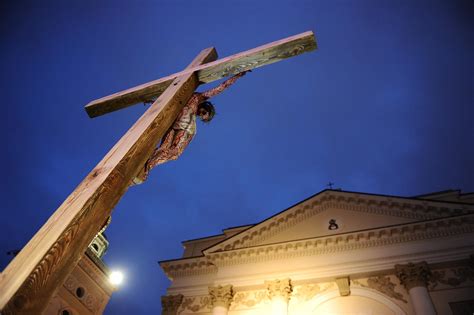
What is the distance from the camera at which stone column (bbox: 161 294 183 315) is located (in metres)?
14.8

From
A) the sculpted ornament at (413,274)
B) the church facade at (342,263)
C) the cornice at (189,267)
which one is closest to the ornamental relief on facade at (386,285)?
the church facade at (342,263)

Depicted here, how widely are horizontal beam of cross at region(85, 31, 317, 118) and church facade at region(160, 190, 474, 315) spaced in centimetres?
1173

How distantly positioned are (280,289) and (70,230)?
43.8 ft

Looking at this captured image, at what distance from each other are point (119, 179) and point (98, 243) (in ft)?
63.9

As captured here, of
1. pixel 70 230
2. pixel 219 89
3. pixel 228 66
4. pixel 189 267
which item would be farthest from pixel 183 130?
pixel 189 267

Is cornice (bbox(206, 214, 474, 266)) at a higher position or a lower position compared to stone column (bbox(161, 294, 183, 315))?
higher

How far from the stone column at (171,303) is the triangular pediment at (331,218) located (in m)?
2.42

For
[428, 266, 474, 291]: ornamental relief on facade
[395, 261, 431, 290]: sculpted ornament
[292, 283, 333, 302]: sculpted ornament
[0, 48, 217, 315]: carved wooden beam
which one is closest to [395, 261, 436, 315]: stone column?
[395, 261, 431, 290]: sculpted ornament

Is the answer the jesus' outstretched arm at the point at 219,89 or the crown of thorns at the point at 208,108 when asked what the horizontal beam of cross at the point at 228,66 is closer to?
the jesus' outstretched arm at the point at 219,89

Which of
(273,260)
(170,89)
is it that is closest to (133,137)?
(170,89)

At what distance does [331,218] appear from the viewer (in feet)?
53.2

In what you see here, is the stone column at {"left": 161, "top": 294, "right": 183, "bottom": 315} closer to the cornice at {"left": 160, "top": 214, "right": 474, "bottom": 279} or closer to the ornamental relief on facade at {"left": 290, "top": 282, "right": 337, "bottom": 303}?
the cornice at {"left": 160, "top": 214, "right": 474, "bottom": 279}

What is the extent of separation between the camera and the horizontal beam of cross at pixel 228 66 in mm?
3502

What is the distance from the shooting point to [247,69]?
3.68 metres
